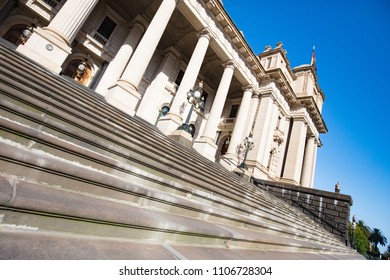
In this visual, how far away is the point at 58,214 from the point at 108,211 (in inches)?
15.9

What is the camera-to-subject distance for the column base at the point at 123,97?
8.87 meters

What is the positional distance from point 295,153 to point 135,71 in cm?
1721

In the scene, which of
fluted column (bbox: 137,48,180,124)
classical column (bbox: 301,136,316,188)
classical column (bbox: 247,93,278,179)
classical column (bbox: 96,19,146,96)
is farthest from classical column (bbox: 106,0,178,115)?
classical column (bbox: 301,136,316,188)

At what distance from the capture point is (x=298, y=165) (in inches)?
785

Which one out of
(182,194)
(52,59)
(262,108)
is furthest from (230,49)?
(182,194)

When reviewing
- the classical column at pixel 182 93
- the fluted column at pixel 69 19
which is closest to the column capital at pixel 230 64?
the classical column at pixel 182 93

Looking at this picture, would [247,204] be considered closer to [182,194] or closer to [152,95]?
[182,194]

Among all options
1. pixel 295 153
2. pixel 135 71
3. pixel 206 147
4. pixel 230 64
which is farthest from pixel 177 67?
pixel 295 153

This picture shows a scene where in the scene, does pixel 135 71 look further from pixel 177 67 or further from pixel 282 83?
pixel 282 83

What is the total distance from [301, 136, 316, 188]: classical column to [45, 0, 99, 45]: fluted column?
78.5 feet

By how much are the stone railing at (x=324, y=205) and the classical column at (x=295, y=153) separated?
7367mm

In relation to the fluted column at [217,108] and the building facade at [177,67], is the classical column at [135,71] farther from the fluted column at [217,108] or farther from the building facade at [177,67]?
the fluted column at [217,108]

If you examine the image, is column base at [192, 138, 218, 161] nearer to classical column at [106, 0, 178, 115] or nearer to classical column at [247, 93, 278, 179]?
classical column at [247, 93, 278, 179]

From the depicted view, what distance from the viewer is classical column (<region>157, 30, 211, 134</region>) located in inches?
438
